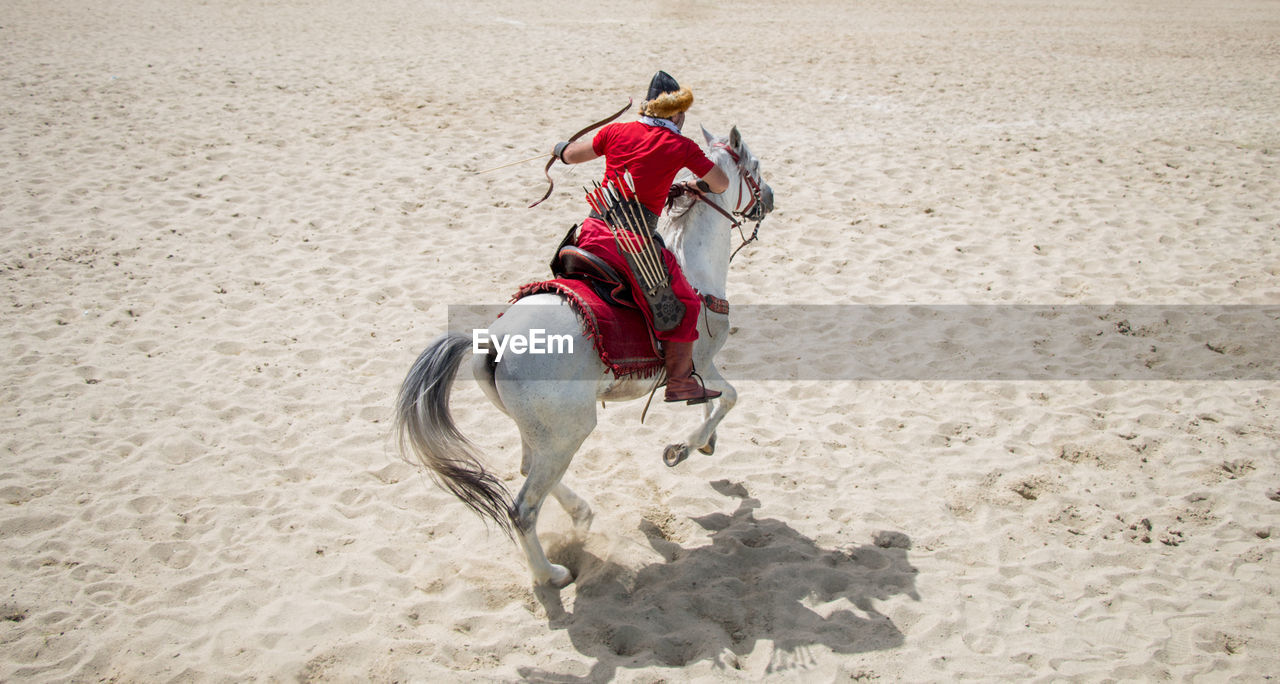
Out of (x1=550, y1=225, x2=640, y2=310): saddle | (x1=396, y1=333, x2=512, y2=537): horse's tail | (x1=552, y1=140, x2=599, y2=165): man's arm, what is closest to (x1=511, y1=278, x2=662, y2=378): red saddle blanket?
(x1=550, y1=225, x2=640, y2=310): saddle

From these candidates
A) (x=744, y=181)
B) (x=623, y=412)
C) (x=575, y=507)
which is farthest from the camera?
(x=623, y=412)

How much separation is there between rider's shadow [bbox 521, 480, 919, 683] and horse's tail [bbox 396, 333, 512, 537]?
0.74 meters

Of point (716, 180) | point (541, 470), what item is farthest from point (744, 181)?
point (541, 470)

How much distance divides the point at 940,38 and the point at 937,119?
252 inches

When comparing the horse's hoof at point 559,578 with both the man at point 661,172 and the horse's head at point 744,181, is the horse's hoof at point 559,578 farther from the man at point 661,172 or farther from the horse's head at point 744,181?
the horse's head at point 744,181

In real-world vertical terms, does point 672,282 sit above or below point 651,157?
below

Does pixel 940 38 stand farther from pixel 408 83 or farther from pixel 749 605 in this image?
pixel 749 605

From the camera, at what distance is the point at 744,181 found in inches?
169

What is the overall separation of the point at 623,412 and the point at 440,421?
214 centimetres

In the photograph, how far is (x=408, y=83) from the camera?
41.1 ft

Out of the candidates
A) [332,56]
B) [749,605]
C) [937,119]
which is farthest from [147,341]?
[937,119]

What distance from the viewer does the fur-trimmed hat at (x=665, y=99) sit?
382cm

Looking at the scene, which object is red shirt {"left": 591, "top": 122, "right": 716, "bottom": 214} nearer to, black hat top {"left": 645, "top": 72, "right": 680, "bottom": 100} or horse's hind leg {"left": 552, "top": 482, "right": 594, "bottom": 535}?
black hat top {"left": 645, "top": 72, "right": 680, "bottom": 100}

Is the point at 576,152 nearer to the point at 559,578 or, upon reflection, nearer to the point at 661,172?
the point at 661,172
